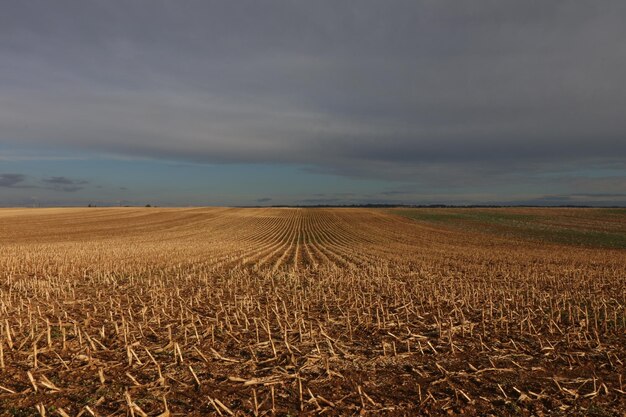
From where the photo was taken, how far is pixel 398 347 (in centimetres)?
1012

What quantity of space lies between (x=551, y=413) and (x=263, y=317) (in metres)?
8.48

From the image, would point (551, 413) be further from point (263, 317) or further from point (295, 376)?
point (263, 317)

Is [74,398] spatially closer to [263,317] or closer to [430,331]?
[263,317]

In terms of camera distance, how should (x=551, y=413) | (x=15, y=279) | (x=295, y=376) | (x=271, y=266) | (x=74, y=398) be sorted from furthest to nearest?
(x=271, y=266)
(x=15, y=279)
(x=295, y=376)
(x=74, y=398)
(x=551, y=413)

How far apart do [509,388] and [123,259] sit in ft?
86.4

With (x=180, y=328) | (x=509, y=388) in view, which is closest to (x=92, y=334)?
(x=180, y=328)

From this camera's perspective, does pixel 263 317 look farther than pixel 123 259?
No

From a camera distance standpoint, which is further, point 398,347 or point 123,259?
point 123,259

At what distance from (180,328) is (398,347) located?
6698 millimetres

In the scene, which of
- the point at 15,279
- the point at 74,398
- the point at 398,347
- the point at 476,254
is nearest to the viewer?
the point at 74,398

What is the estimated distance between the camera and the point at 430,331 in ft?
37.6

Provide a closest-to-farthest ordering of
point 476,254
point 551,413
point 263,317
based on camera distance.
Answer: point 551,413 → point 263,317 → point 476,254

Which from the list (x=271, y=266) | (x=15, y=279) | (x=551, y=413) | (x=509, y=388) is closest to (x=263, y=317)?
(x=509, y=388)

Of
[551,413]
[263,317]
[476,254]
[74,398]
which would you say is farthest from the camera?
[476,254]
